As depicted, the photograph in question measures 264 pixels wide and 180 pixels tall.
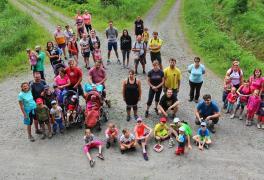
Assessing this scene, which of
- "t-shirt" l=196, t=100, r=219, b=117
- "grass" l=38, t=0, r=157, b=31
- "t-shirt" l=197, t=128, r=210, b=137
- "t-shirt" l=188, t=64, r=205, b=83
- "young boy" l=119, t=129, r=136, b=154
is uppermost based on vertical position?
"grass" l=38, t=0, r=157, b=31

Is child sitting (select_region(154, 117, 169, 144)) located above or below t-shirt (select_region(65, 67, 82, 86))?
below

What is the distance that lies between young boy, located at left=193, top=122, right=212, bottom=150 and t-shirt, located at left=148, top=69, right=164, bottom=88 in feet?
7.93

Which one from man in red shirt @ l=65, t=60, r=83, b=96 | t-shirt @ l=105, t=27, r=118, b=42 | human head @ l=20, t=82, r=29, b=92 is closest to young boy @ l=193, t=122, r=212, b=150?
man in red shirt @ l=65, t=60, r=83, b=96

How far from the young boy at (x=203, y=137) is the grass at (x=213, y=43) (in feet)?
22.1

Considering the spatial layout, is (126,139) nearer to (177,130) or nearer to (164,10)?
(177,130)

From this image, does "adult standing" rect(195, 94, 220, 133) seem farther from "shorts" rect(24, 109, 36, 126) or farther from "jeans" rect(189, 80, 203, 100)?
"shorts" rect(24, 109, 36, 126)

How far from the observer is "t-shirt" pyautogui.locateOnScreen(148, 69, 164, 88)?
14.3m

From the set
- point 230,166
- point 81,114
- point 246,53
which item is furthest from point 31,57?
point 246,53

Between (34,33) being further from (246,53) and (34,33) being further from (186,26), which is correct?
(246,53)

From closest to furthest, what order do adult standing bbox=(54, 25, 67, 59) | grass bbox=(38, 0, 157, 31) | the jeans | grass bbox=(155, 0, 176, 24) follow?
the jeans, adult standing bbox=(54, 25, 67, 59), grass bbox=(38, 0, 157, 31), grass bbox=(155, 0, 176, 24)

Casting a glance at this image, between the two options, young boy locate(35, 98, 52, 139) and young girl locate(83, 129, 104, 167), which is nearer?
young girl locate(83, 129, 104, 167)

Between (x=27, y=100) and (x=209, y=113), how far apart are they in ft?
19.7

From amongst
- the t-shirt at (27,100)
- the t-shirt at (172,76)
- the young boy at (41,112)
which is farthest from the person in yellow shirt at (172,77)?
the t-shirt at (27,100)

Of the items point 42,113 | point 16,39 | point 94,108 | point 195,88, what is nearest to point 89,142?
point 94,108
